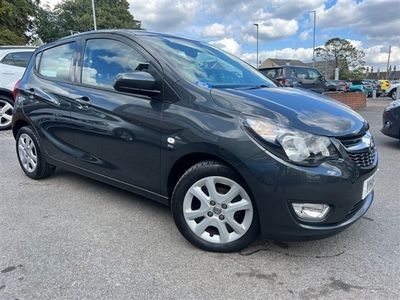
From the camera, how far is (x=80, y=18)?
45406 mm

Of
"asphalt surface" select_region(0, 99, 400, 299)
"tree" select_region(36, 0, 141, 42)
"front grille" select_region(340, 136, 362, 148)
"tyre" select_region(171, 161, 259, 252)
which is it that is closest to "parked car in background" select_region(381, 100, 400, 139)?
"asphalt surface" select_region(0, 99, 400, 299)

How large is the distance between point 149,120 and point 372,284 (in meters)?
1.99

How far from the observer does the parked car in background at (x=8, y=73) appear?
809 centimetres

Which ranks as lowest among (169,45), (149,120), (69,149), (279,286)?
(279,286)

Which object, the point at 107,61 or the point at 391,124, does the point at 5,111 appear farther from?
the point at 391,124

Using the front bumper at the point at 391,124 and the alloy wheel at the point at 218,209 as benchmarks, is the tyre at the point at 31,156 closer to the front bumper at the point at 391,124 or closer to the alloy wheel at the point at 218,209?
the alloy wheel at the point at 218,209

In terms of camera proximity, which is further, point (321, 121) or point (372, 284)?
point (321, 121)

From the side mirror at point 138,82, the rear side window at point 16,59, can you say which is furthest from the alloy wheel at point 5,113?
the side mirror at point 138,82

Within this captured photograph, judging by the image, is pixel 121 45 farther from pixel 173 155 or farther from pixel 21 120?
pixel 21 120

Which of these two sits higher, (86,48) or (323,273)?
(86,48)

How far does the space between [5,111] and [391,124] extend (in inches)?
312

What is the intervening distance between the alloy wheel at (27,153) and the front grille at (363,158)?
3.61 metres

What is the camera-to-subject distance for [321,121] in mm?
2611

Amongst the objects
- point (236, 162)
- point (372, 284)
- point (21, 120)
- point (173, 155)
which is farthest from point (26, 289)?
point (21, 120)
